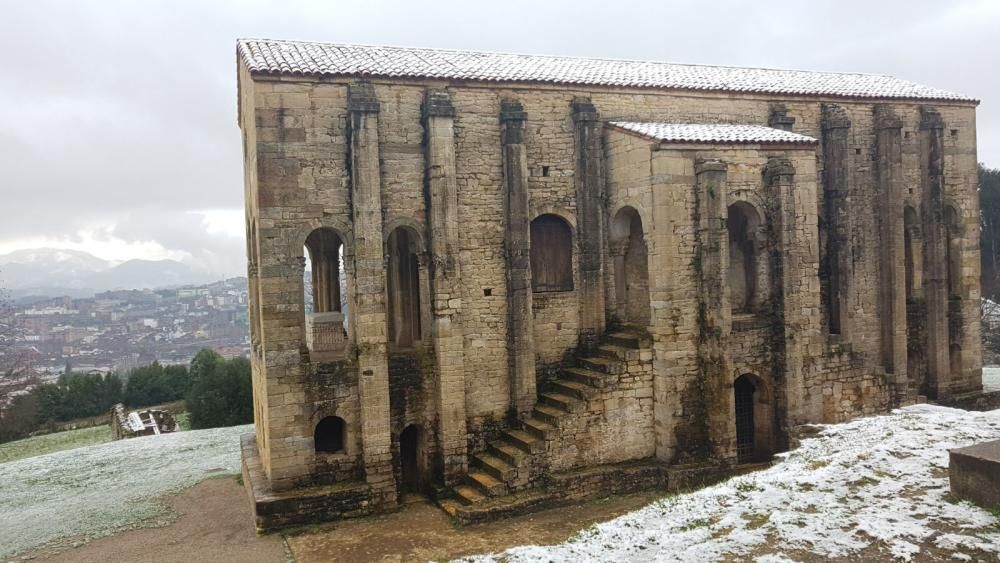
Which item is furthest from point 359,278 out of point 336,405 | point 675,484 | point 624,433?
point 675,484

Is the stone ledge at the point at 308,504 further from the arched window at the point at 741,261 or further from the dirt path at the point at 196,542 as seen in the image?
the arched window at the point at 741,261

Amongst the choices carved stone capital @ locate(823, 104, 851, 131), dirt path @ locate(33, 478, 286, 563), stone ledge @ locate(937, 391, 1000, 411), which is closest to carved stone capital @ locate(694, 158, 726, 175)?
carved stone capital @ locate(823, 104, 851, 131)

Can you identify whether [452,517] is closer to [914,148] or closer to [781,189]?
[781,189]

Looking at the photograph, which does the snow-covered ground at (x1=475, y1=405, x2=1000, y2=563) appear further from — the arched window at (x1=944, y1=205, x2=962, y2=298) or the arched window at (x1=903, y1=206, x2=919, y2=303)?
the arched window at (x1=944, y1=205, x2=962, y2=298)

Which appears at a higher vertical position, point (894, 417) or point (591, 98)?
point (591, 98)

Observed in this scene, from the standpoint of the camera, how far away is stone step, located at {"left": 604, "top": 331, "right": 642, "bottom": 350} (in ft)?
52.3

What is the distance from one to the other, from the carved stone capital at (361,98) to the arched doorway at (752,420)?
10553mm

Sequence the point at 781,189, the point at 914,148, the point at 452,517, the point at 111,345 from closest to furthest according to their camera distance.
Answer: the point at 452,517 < the point at 781,189 < the point at 914,148 < the point at 111,345

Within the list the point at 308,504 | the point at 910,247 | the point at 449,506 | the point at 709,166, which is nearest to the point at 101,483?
the point at 308,504

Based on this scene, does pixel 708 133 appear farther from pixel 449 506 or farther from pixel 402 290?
pixel 449 506

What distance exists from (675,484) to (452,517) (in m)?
4.85

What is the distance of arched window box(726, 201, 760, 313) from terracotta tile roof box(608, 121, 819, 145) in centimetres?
176

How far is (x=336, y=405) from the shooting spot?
1466cm

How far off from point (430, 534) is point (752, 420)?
336 inches
